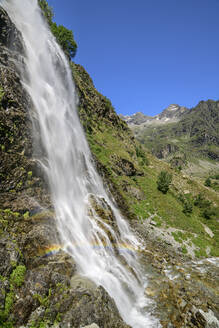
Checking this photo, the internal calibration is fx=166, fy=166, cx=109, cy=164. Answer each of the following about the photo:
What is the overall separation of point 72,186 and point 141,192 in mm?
15037

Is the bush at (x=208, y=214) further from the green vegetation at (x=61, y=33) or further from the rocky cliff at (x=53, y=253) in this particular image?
the green vegetation at (x=61, y=33)

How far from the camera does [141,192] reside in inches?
1156

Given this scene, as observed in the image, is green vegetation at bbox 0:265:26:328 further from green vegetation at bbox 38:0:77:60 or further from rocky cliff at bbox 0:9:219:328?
green vegetation at bbox 38:0:77:60

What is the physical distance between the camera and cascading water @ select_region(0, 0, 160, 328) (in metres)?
11.8

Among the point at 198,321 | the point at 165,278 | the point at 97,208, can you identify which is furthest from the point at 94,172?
the point at 198,321

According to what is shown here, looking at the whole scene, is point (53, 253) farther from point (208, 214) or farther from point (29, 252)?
point (208, 214)

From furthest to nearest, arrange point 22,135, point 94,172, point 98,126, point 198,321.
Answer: point 98,126 → point 94,172 → point 22,135 → point 198,321

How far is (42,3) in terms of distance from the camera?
3928 centimetres

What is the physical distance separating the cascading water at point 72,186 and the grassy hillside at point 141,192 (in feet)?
14.2

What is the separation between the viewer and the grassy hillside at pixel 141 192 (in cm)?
2345

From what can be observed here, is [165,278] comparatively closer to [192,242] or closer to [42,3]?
[192,242]

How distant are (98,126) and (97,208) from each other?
2482 centimetres

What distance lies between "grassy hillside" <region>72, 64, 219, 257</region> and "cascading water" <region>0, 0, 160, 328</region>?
4.34 meters

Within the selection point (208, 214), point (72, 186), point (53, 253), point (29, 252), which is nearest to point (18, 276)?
point (29, 252)
